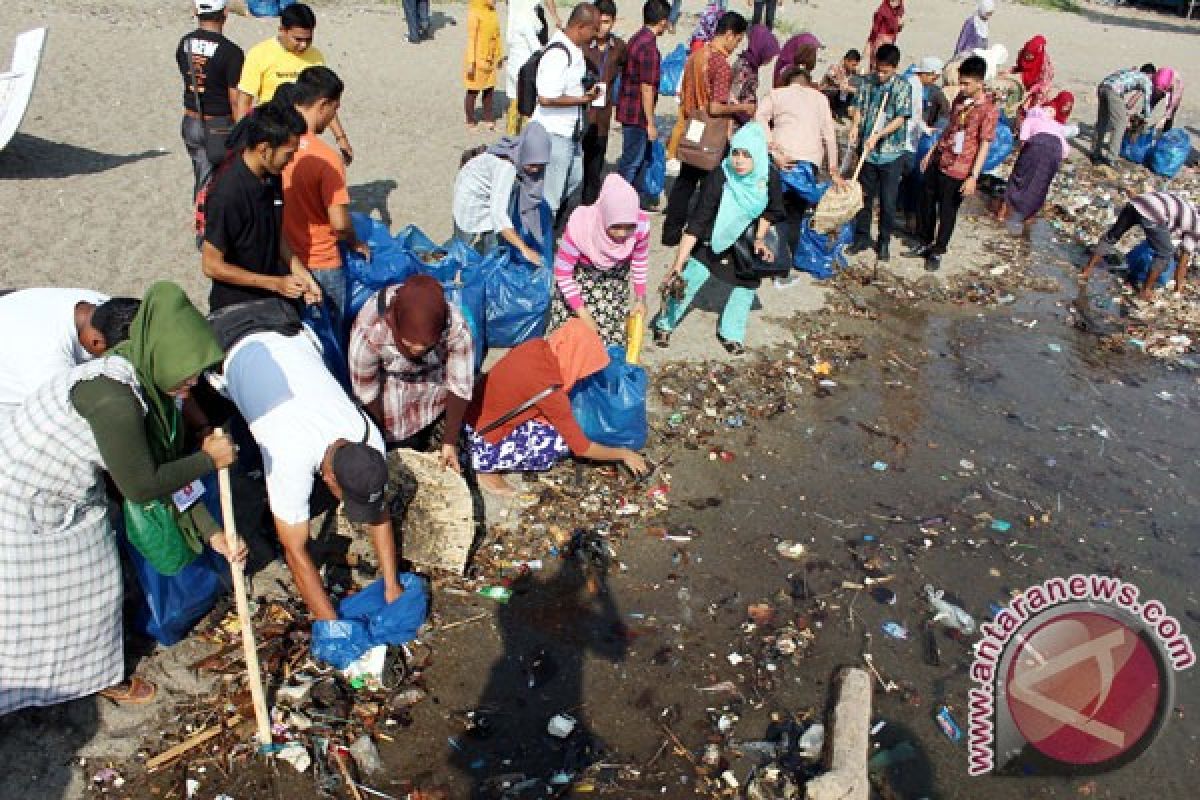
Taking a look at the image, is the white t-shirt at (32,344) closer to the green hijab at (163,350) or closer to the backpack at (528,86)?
the green hijab at (163,350)

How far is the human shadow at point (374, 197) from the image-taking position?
756 cm

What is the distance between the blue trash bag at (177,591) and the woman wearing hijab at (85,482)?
0.15 meters

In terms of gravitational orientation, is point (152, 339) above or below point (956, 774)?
above

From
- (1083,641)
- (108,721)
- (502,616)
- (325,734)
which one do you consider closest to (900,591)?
(1083,641)

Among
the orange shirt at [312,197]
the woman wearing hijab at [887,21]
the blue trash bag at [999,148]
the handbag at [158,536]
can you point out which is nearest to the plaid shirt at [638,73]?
the orange shirt at [312,197]

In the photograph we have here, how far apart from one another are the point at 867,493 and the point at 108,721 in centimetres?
386

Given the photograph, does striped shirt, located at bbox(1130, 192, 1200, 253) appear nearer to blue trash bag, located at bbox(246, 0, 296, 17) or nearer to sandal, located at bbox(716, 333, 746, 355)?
sandal, located at bbox(716, 333, 746, 355)

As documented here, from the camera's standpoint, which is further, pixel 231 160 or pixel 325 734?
pixel 231 160

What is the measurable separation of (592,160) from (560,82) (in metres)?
1.50

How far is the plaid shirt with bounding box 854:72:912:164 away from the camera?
734cm

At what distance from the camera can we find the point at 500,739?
10.8 feet

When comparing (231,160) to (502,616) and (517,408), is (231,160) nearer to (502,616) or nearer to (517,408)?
(517,408)

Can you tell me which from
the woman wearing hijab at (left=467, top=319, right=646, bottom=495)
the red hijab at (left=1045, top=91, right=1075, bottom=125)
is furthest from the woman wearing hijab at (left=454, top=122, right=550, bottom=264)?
the red hijab at (left=1045, top=91, right=1075, bottom=125)

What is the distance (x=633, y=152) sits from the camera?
7.82 metres
